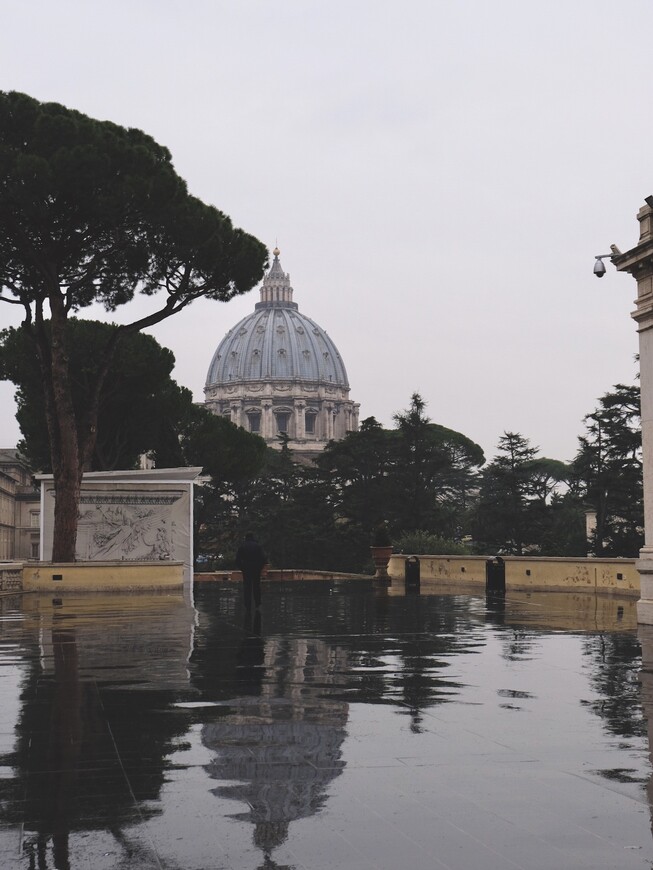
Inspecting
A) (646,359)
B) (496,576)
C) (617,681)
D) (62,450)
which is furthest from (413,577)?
(617,681)

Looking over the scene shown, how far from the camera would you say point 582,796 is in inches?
224

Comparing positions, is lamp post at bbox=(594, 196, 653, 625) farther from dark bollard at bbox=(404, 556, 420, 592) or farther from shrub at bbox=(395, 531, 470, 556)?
shrub at bbox=(395, 531, 470, 556)

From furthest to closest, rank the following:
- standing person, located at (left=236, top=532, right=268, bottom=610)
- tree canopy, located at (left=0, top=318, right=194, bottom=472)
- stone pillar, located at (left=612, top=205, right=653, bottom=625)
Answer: tree canopy, located at (left=0, top=318, right=194, bottom=472)
standing person, located at (left=236, top=532, right=268, bottom=610)
stone pillar, located at (left=612, top=205, right=653, bottom=625)

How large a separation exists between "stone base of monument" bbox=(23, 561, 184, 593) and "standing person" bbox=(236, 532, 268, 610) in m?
7.58

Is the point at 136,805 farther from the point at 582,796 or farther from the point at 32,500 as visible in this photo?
the point at 32,500

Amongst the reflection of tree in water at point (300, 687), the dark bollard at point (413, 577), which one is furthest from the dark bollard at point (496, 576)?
the reflection of tree in water at point (300, 687)

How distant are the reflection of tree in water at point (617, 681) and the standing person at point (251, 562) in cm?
659

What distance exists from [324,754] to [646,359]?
11550mm

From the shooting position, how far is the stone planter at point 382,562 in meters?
38.7

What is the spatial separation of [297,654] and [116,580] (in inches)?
597

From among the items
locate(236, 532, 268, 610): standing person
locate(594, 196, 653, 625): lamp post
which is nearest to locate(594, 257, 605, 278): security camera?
locate(594, 196, 653, 625): lamp post

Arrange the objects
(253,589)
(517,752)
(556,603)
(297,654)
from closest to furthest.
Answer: (517,752)
(297,654)
(253,589)
(556,603)

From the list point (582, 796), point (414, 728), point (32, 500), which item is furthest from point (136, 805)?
point (32, 500)

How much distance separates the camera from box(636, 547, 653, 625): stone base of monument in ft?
55.4
